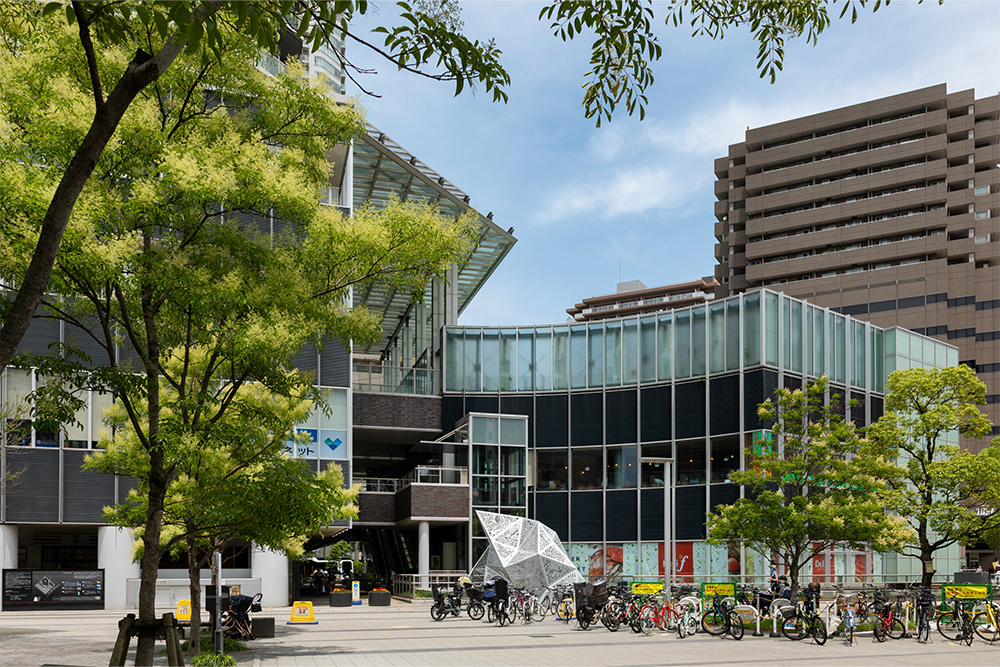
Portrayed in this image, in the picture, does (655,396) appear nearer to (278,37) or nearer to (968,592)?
(968,592)

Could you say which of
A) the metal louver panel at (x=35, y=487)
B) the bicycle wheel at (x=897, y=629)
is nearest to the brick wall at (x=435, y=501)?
the metal louver panel at (x=35, y=487)

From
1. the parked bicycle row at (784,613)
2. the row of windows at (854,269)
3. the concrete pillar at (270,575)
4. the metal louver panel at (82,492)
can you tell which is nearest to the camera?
the parked bicycle row at (784,613)

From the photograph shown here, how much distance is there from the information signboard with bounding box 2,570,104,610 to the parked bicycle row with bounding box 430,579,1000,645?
15.7 meters

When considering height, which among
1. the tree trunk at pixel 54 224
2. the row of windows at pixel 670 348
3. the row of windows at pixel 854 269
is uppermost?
the row of windows at pixel 854 269

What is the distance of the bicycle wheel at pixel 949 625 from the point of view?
2134cm

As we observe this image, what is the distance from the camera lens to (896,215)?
91.0 metres

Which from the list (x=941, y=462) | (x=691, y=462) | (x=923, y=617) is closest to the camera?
(x=923, y=617)

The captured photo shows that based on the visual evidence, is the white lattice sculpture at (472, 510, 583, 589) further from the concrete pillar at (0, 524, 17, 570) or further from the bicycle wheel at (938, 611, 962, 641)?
the concrete pillar at (0, 524, 17, 570)

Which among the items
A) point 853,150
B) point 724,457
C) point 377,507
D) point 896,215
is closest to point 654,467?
point 724,457

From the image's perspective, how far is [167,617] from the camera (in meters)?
8.93

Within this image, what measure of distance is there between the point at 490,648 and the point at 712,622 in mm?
6356

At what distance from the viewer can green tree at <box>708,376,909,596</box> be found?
2400 centimetres

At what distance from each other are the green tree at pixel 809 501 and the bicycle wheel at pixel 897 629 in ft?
8.01

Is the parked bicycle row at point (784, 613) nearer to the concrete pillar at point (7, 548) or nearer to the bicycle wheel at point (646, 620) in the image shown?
the bicycle wheel at point (646, 620)
